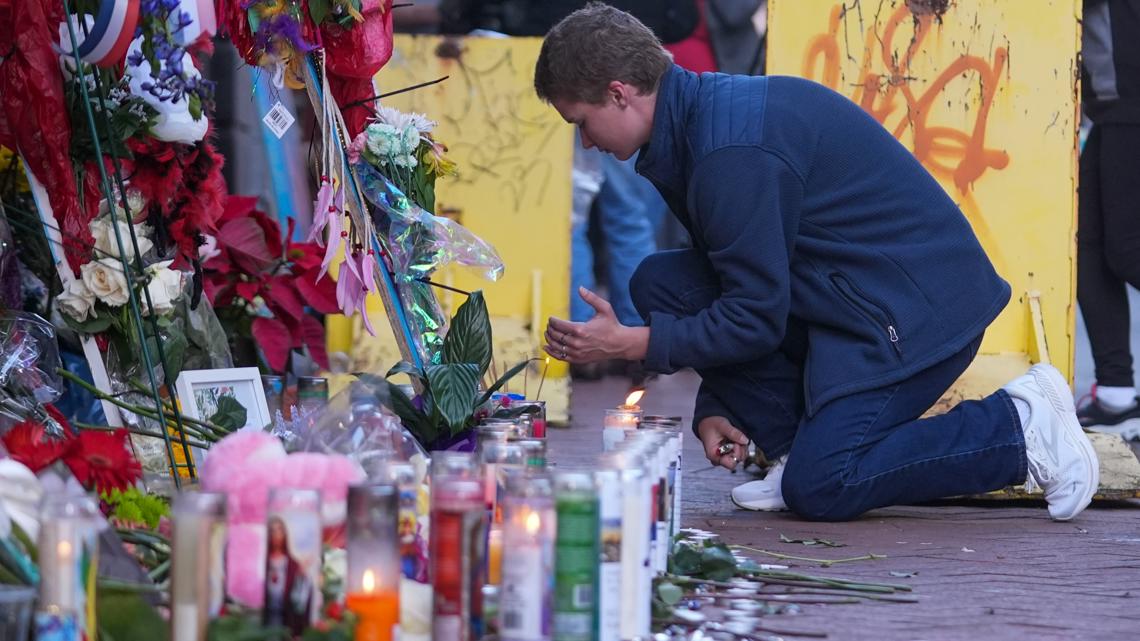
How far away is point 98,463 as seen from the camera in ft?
7.06

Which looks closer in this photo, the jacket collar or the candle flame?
the candle flame

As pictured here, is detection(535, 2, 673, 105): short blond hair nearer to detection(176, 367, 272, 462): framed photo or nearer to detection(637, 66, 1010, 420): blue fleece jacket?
detection(637, 66, 1010, 420): blue fleece jacket

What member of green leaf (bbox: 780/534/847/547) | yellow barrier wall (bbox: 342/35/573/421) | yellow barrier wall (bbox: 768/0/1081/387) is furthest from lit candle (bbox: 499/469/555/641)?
yellow barrier wall (bbox: 342/35/573/421)

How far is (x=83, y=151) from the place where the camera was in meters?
3.05

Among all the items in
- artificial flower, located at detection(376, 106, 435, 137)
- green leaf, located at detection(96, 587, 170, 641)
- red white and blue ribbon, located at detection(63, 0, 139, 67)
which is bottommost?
green leaf, located at detection(96, 587, 170, 641)

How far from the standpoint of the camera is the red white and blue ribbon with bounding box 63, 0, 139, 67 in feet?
8.08

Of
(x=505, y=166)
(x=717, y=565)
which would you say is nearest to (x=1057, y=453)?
(x=717, y=565)

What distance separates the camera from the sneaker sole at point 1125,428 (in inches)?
204

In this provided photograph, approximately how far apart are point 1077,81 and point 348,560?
3494 mm

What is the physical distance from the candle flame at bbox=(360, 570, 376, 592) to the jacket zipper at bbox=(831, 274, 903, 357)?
179 centimetres

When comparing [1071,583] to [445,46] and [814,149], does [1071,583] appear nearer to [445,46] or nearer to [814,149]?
[814,149]

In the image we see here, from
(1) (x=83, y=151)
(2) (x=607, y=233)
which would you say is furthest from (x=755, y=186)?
(2) (x=607, y=233)

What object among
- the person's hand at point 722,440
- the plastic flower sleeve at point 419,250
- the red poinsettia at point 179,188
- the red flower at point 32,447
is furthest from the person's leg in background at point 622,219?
the red flower at point 32,447

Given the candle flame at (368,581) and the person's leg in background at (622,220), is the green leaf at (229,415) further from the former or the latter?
the person's leg in background at (622,220)
